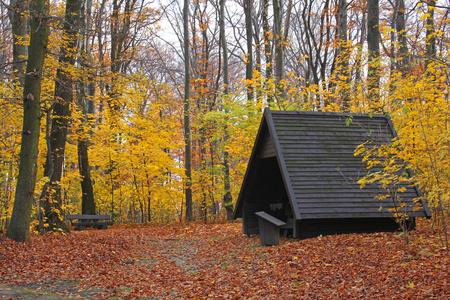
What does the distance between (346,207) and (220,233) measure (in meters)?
→ 6.02

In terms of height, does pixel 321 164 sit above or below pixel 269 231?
above

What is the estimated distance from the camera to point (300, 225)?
912 cm

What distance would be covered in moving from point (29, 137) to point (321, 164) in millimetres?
7125

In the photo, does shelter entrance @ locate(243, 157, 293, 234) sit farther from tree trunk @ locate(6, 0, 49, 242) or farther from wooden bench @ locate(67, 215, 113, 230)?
wooden bench @ locate(67, 215, 113, 230)

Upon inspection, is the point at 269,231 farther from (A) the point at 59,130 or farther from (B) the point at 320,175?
(A) the point at 59,130

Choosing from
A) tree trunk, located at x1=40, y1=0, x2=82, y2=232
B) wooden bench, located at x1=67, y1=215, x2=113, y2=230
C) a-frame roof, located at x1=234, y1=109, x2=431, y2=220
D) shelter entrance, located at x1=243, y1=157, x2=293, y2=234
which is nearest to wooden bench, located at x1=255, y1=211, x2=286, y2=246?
a-frame roof, located at x1=234, y1=109, x2=431, y2=220

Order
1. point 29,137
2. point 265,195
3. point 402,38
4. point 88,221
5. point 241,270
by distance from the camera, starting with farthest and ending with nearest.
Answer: point 88,221, point 402,38, point 265,195, point 29,137, point 241,270

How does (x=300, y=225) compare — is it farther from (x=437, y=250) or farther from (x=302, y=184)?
(x=437, y=250)

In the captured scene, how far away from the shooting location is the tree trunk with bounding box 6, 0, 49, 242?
28.7ft

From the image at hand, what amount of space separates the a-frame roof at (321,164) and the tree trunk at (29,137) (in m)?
5.54

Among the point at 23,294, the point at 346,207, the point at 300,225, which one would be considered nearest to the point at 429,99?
the point at 346,207

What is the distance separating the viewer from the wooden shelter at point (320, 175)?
8.60m

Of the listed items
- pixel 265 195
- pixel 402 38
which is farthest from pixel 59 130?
pixel 402 38

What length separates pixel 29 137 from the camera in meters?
8.98
